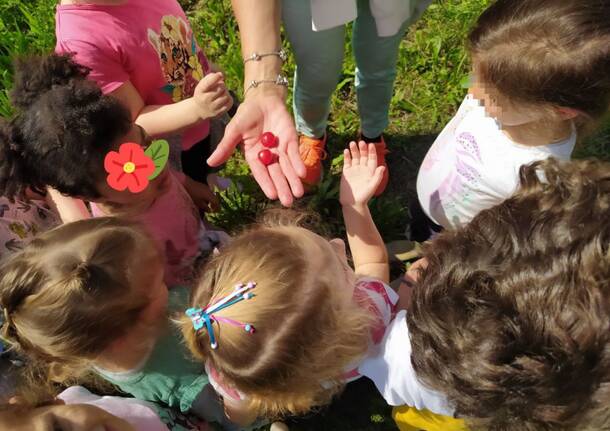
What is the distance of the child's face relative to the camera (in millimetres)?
1624

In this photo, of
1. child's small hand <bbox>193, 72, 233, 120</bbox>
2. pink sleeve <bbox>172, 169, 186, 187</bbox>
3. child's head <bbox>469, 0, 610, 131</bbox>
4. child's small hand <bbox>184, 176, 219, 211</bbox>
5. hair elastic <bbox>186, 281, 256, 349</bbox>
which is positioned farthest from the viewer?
child's small hand <bbox>184, 176, 219, 211</bbox>

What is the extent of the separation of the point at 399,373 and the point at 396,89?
1706 mm

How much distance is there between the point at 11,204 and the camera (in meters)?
1.71

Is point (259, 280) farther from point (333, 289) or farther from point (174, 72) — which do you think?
point (174, 72)

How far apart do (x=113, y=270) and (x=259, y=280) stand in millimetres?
423

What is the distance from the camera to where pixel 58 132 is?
59.0 inches

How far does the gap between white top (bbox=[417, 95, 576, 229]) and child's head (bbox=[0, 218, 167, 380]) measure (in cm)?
95

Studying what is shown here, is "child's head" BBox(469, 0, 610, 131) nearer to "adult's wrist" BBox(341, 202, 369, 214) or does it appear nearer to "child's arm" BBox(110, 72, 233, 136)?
"adult's wrist" BBox(341, 202, 369, 214)

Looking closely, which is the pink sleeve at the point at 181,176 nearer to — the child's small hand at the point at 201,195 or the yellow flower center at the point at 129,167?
the child's small hand at the point at 201,195

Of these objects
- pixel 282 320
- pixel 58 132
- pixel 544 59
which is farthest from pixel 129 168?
pixel 544 59

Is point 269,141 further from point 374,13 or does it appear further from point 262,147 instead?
point 374,13

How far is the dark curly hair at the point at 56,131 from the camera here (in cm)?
151

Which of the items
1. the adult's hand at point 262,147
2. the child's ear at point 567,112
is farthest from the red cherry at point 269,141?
the child's ear at point 567,112

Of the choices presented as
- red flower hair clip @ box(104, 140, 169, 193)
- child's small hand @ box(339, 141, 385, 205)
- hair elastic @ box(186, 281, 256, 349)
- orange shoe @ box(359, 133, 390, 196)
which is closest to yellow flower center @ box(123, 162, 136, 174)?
red flower hair clip @ box(104, 140, 169, 193)
